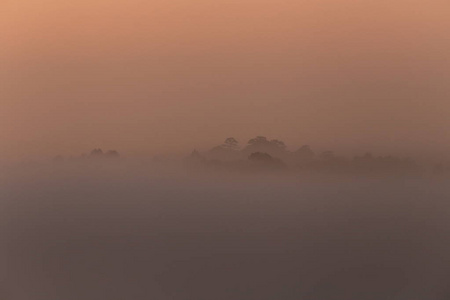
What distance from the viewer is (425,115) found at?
170 cm

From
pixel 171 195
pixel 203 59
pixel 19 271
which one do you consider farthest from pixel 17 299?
pixel 203 59

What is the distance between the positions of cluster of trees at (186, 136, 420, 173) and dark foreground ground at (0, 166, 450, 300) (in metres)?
0.04

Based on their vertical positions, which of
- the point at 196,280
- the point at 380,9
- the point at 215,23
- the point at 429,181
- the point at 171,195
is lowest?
the point at 196,280

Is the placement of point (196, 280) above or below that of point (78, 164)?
below

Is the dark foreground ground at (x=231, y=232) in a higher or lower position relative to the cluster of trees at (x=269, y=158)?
lower

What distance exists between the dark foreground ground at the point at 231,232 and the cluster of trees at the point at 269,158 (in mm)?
39

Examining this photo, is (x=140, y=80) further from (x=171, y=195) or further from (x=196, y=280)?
(x=196, y=280)

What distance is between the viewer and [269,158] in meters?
1.65

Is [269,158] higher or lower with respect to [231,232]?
higher

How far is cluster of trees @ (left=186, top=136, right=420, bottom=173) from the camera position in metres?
1.65

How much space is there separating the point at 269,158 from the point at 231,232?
0.85 feet

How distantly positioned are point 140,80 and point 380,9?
783 millimetres

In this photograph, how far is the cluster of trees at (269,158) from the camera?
1.65m

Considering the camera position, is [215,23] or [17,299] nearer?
[215,23]
